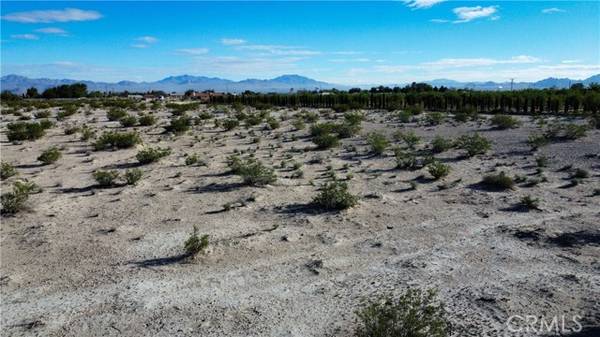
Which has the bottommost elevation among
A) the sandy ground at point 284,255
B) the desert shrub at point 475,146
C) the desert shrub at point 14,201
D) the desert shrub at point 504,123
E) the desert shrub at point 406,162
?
the sandy ground at point 284,255

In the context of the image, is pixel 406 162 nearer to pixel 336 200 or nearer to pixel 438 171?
pixel 438 171

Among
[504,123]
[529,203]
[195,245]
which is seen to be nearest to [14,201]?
[195,245]

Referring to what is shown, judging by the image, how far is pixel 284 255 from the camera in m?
A: 7.39

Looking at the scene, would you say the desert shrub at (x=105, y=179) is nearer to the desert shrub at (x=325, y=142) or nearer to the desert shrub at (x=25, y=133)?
the desert shrub at (x=325, y=142)

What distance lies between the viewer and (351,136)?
2208 centimetres

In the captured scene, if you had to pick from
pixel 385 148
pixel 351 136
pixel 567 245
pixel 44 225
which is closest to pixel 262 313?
pixel 567 245

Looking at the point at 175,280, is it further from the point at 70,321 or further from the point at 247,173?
the point at 247,173

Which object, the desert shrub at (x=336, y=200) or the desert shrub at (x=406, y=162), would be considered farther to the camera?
the desert shrub at (x=406, y=162)

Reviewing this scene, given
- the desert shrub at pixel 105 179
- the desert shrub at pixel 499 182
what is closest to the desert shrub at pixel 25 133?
the desert shrub at pixel 105 179

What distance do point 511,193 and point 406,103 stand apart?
45469 mm

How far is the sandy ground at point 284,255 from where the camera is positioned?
5527 millimetres

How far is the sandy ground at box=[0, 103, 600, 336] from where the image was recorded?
553cm

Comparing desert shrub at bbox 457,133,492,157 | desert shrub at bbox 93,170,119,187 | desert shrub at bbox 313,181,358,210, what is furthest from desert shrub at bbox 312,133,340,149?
desert shrub at bbox 313,181,358,210

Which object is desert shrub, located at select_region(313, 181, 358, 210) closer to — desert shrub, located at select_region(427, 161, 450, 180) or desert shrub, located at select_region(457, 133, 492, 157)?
desert shrub, located at select_region(427, 161, 450, 180)
